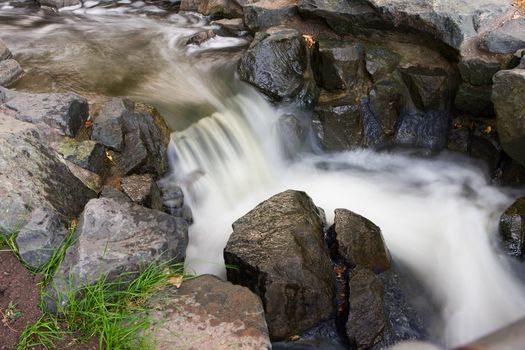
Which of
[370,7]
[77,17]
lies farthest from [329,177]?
[77,17]

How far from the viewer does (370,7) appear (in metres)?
7.12

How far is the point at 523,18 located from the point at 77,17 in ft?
27.3

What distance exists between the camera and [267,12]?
827 centimetres

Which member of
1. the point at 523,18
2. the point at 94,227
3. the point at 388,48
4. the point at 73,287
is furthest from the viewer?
the point at 388,48

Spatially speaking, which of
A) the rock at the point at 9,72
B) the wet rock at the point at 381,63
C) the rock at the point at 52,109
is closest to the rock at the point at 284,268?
the rock at the point at 52,109

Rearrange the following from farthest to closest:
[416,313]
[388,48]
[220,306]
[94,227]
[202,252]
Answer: [388,48] < [202,252] < [416,313] < [94,227] < [220,306]

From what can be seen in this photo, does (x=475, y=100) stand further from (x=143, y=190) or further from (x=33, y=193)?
(x=33, y=193)

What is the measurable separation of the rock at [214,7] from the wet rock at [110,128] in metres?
4.74

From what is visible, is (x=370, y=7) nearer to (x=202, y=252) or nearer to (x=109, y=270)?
(x=202, y=252)

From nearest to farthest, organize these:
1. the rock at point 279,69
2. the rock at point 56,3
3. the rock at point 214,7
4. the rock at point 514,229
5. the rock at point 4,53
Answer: the rock at point 514,229 → the rock at point 4,53 → the rock at point 279,69 → the rock at point 214,7 → the rock at point 56,3

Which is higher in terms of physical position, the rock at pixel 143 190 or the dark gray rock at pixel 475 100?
the dark gray rock at pixel 475 100

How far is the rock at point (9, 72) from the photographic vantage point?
21.3 feet

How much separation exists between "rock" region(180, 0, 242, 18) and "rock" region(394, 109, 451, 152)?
4.35 metres

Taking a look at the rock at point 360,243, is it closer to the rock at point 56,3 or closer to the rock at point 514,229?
the rock at point 514,229
